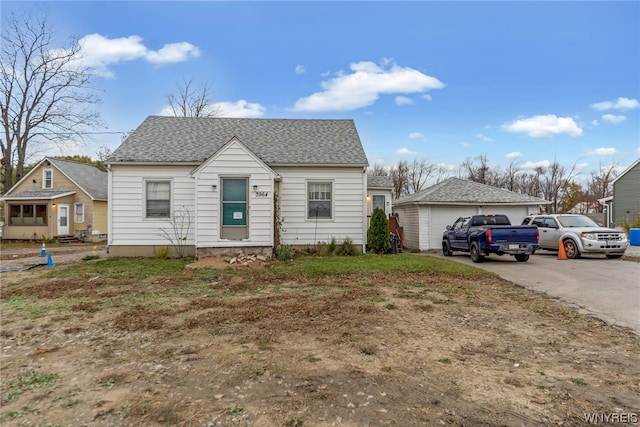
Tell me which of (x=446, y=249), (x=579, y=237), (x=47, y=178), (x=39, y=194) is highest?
(x=47, y=178)

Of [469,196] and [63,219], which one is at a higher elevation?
[469,196]

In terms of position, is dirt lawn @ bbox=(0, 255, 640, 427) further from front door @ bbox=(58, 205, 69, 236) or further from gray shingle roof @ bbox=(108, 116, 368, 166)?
front door @ bbox=(58, 205, 69, 236)

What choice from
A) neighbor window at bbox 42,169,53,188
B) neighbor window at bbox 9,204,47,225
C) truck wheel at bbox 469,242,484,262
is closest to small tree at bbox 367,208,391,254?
truck wheel at bbox 469,242,484,262

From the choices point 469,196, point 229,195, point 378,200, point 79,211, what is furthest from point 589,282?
point 79,211

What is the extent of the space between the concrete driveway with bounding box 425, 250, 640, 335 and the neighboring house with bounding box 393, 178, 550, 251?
4548mm

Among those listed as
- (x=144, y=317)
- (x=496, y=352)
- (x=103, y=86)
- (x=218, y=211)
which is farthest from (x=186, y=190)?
(x=103, y=86)

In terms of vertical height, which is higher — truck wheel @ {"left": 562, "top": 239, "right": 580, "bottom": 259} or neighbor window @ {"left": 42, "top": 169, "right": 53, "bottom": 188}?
neighbor window @ {"left": 42, "top": 169, "right": 53, "bottom": 188}

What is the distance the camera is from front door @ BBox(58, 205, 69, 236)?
24.1 metres

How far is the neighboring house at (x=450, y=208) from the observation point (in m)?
17.3

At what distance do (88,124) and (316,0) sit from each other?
24.0 m

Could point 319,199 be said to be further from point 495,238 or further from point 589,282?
point 589,282

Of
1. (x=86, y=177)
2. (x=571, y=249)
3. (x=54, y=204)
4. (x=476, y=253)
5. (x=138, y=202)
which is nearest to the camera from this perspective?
(x=476, y=253)

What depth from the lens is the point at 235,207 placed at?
39.5 ft

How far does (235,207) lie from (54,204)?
19233 mm
